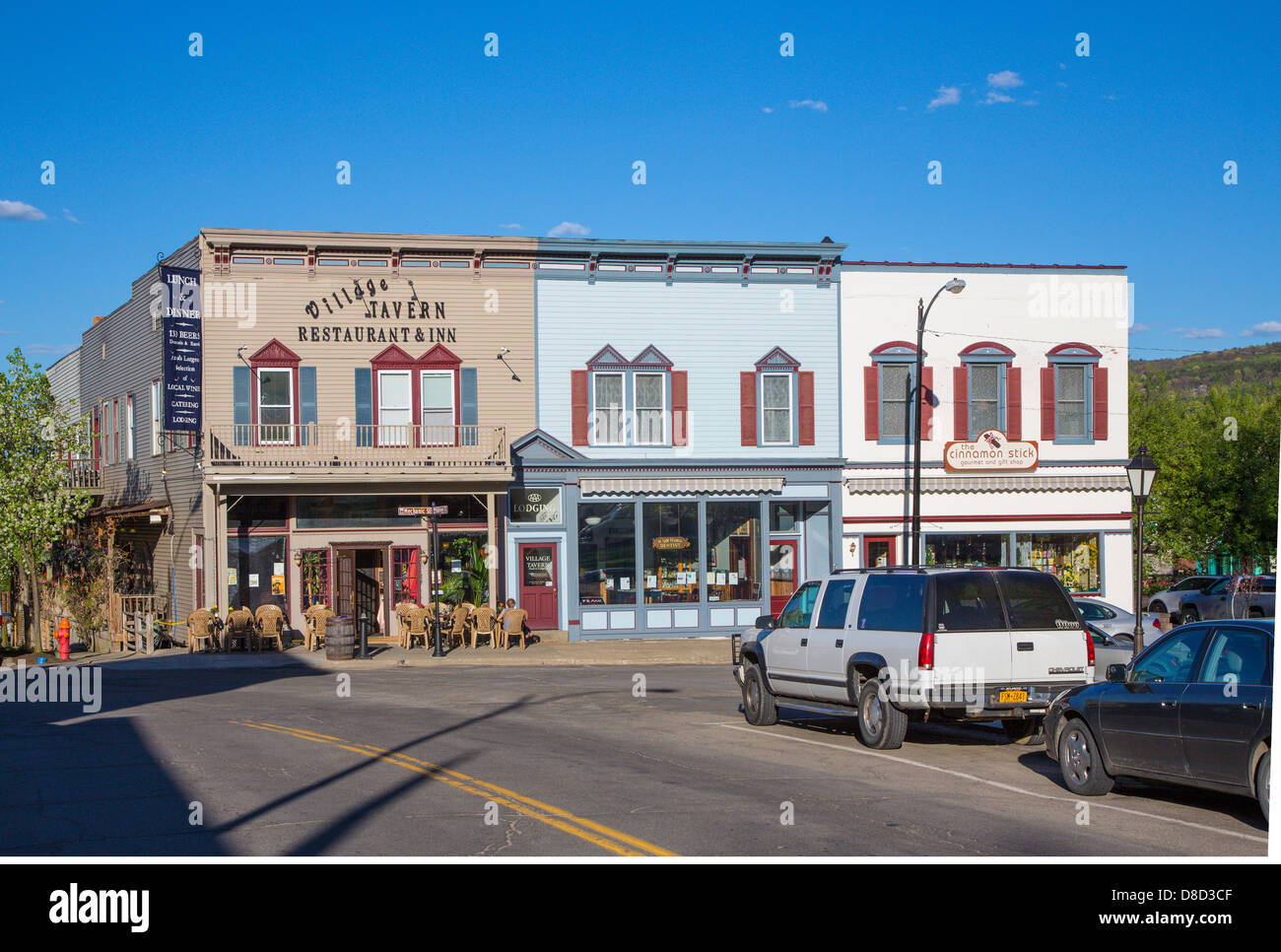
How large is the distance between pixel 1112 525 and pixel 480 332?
681 inches

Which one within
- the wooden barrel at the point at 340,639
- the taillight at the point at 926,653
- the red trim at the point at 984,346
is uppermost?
the red trim at the point at 984,346

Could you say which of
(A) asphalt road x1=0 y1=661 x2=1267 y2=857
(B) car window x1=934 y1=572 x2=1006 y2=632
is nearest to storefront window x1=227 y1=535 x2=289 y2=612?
(A) asphalt road x1=0 y1=661 x2=1267 y2=857

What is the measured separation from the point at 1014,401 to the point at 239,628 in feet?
66.0

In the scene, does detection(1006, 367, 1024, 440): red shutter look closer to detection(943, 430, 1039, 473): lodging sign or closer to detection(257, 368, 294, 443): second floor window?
detection(943, 430, 1039, 473): lodging sign

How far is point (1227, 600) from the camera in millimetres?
33969

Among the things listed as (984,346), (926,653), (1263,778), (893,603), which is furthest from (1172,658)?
(984,346)

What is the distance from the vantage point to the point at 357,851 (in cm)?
838

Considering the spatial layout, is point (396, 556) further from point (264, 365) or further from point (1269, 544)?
point (1269, 544)

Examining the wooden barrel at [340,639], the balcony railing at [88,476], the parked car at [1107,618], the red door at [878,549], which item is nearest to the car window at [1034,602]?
the parked car at [1107,618]

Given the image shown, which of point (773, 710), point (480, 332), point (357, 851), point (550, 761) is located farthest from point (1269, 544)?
point (357, 851)

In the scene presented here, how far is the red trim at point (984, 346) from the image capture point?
1268 inches

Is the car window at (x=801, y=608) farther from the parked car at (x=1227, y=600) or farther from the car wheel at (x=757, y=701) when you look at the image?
the parked car at (x=1227, y=600)

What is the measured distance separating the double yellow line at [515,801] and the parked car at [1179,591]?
93.5ft

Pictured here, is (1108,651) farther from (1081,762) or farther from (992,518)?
(992,518)
